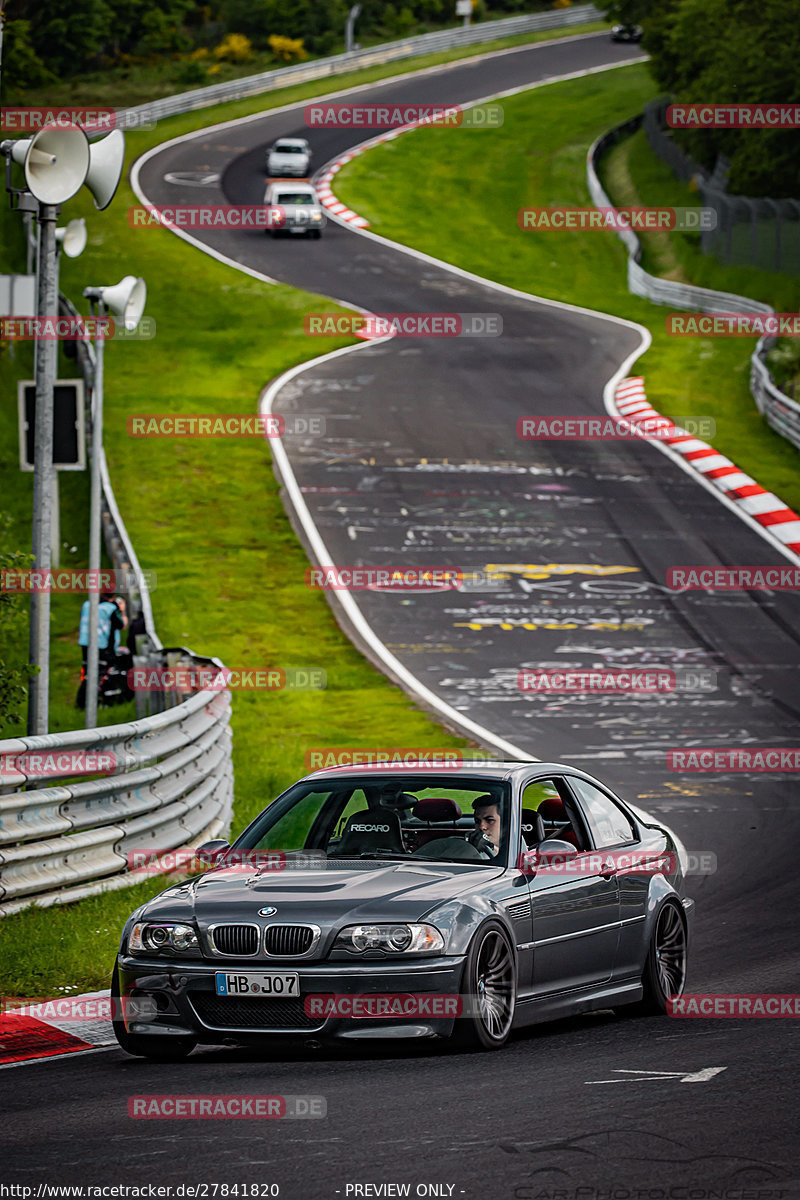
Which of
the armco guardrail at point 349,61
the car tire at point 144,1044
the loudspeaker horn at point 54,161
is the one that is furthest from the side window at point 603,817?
the armco guardrail at point 349,61

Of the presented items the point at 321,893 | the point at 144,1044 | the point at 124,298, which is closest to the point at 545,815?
the point at 321,893

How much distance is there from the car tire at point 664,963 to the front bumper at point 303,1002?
2.10 metres

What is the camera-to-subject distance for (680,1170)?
579 centimetres

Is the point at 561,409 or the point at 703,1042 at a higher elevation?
the point at 703,1042

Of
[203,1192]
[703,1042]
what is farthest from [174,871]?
[203,1192]

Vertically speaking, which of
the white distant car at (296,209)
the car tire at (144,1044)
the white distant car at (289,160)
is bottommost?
the white distant car at (296,209)

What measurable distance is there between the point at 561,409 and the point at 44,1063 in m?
29.6

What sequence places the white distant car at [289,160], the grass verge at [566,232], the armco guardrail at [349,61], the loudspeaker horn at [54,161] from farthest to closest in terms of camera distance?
the armco guardrail at [349,61], the white distant car at [289,160], the grass verge at [566,232], the loudspeaker horn at [54,161]

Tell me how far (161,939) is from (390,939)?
3.40 ft

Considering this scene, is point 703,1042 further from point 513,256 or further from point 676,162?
point 676,162

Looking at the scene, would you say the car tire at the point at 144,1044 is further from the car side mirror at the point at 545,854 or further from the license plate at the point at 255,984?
the car side mirror at the point at 545,854

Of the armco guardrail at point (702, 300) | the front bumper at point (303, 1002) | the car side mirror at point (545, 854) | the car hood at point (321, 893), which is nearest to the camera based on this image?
the front bumper at point (303, 1002)

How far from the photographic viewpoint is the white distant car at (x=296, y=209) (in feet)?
176

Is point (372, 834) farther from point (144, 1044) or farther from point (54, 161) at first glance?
point (54, 161)
